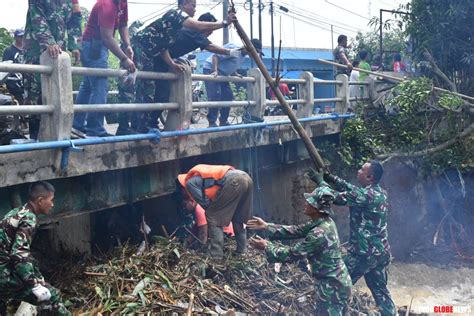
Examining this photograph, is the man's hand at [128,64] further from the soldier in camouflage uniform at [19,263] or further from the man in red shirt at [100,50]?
the soldier in camouflage uniform at [19,263]

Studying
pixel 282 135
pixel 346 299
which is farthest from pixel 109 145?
pixel 282 135

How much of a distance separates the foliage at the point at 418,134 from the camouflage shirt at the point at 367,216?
216 inches

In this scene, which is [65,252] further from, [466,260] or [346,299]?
[466,260]

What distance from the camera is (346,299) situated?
→ 6887 mm

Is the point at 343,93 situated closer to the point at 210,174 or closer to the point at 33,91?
the point at 210,174

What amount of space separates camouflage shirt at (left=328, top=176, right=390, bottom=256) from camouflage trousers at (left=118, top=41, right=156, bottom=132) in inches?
103

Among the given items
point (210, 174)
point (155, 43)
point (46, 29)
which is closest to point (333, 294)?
point (210, 174)

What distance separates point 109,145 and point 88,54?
1.22 meters

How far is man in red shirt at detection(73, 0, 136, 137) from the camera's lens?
6.93 metres

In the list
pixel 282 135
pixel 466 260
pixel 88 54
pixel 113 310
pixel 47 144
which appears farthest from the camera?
pixel 466 260

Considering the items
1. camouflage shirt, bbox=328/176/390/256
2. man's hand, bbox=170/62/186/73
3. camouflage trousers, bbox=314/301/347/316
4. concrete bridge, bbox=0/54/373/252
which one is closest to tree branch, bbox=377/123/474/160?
concrete bridge, bbox=0/54/373/252

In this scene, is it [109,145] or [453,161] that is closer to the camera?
[109,145]

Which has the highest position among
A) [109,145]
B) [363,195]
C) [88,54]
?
[88,54]

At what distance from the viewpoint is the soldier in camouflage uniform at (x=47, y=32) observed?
635 cm
